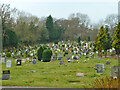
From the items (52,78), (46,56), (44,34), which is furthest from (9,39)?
(52,78)

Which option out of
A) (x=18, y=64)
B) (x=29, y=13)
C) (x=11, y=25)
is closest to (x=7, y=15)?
(x=11, y=25)

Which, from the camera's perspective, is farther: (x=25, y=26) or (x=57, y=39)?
(x=57, y=39)

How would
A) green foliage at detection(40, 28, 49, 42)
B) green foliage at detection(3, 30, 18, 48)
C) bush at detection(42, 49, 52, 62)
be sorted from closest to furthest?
bush at detection(42, 49, 52, 62)
green foliage at detection(3, 30, 18, 48)
green foliage at detection(40, 28, 49, 42)

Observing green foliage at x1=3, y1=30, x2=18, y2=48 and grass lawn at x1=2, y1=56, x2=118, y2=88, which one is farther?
green foliage at x1=3, y1=30, x2=18, y2=48

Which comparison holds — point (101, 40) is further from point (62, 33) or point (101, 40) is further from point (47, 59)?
point (62, 33)

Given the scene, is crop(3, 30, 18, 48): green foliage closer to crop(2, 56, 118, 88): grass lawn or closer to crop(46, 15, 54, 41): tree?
crop(46, 15, 54, 41): tree

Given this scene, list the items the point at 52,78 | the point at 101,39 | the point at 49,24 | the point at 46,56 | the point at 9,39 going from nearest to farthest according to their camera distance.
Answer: the point at 52,78 → the point at 46,56 → the point at 101,39 → the point at 9,39 → the point at 49,24

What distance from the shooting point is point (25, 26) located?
30.2 meters

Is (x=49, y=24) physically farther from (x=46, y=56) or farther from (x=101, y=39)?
(x=46, y=56)

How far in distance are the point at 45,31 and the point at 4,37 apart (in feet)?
31.7

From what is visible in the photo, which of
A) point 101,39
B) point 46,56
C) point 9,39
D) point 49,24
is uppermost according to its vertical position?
point 49,24

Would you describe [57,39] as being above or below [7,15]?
below

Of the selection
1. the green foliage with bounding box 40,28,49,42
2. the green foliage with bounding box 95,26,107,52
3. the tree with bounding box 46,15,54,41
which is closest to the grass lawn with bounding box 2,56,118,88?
the green foliage with bounding box 95,26,107,52

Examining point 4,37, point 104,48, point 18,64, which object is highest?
point 4,37
